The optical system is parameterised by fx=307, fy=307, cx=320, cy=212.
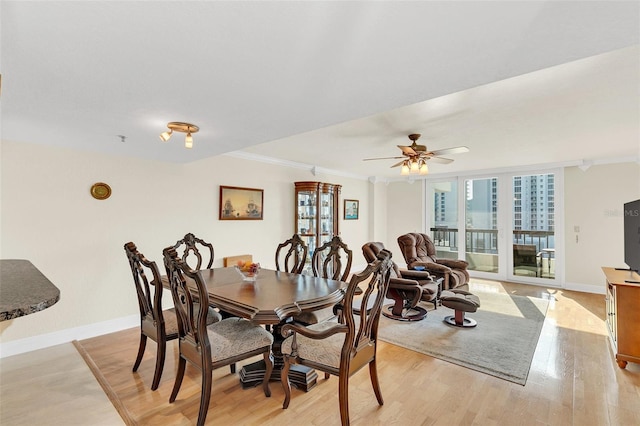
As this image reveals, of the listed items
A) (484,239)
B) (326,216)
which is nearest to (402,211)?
(484,239)

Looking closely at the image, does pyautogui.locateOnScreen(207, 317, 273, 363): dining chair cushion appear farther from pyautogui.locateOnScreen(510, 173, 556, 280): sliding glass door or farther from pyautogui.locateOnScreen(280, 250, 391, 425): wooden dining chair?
pyautogui.locateOnScreen(510, 173, 556, 280): sliding glass door

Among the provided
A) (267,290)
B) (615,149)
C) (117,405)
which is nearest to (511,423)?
(267,290)

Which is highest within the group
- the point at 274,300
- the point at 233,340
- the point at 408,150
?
the point at 408,150

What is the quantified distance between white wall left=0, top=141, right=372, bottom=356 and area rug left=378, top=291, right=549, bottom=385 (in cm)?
278

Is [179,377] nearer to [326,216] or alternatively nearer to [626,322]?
[626,322]

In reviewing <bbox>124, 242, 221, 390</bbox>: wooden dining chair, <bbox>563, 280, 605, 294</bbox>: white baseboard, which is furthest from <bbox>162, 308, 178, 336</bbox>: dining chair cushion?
<bbox>563, 280, 605, 294</bbox>: white baseboard

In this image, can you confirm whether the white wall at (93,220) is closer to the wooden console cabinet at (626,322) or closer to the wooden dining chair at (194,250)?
the wooden dining chair at (194,250)

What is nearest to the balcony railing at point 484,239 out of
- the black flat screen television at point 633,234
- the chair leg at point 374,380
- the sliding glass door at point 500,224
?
the sliding glass door at point 500,224

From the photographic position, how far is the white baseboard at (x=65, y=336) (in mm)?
2959

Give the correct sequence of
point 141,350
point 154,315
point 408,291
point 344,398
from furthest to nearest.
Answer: point 408,291
point 141,350
point 154,315
point 344,398

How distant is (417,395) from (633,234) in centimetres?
294

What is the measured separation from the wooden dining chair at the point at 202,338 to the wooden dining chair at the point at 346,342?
0.23 meters

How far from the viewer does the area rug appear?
275 cm

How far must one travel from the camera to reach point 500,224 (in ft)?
20.5
